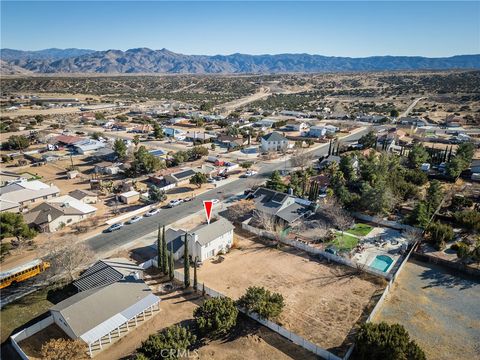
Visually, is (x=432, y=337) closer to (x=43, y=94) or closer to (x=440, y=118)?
(x=440, y=118)

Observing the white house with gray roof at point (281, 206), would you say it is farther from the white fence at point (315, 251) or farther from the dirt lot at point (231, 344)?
the dirt lot at point (231, 344)

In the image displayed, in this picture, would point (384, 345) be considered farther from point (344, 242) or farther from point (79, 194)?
point (79, 194)

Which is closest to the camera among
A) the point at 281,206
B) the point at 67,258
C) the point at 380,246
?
the point at 67,258

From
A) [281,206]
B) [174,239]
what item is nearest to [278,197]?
[281,206]

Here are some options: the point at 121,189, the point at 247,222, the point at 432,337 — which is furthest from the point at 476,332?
the point at 121,189

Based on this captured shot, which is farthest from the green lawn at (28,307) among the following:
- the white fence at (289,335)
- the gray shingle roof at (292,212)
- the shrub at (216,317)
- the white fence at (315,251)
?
the gray shingle roof at (292,212)


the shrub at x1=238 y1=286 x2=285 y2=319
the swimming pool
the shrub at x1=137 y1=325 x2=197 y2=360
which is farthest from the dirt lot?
the swimming pool

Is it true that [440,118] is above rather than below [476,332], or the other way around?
above

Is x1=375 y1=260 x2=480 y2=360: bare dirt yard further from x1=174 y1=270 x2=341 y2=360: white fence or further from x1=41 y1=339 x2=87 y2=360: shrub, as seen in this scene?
x1=41 y1=339 x2=87 y2=360: shrub
